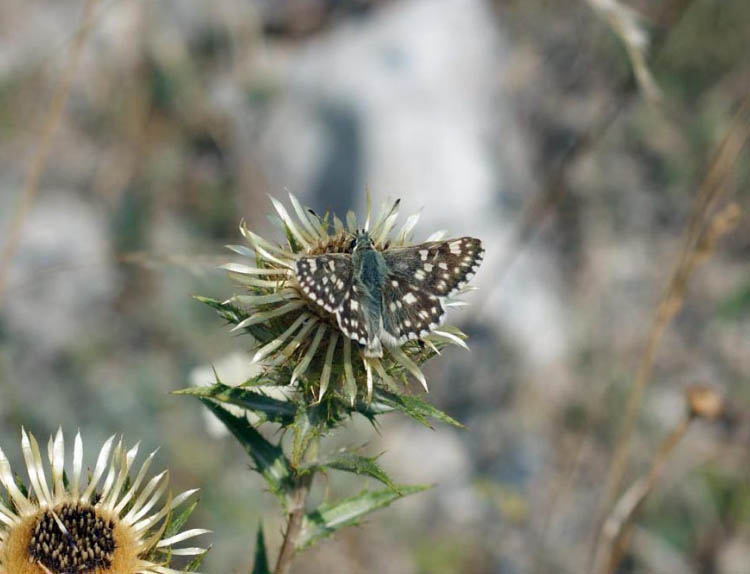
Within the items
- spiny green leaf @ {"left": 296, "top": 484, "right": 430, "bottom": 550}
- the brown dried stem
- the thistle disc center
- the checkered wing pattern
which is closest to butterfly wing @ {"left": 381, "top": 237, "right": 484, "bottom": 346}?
the checkered wing pattern

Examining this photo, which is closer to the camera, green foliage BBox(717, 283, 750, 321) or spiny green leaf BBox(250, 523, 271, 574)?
spiny green leaf BBox(250, 523, 271, 574)

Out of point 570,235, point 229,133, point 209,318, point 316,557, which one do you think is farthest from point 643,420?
point 229,133

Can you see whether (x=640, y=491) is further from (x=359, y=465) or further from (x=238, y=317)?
(x=238, y=317)

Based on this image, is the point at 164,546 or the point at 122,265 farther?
the point at 122,265

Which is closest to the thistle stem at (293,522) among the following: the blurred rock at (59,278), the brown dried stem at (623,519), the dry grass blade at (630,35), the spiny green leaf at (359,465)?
the spiny green leaf at (359,465)

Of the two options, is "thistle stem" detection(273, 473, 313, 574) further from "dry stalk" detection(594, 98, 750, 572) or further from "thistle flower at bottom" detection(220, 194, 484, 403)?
"dry stalk" detection(594, 98, 750, 572)

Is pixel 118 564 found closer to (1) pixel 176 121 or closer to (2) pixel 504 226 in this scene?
(2) pixel 504 226

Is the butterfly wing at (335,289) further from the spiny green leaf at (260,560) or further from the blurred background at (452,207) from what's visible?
the blurred background at (452,207)

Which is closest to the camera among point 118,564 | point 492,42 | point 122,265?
point 118,564
